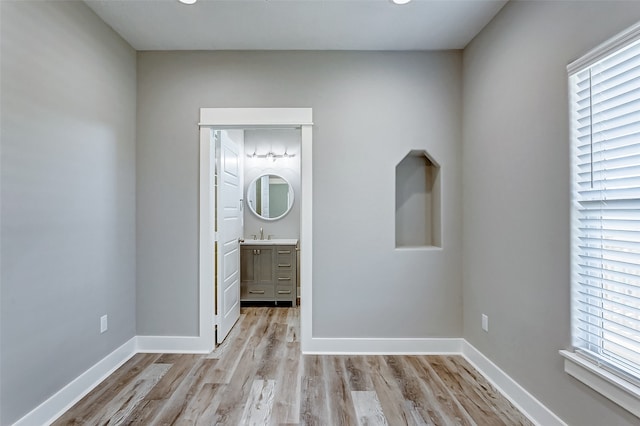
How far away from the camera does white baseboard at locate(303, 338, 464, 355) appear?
3023 millimetres

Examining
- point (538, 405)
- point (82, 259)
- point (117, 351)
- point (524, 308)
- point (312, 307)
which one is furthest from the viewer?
point (312, 307)

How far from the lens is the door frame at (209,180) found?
3.03 m

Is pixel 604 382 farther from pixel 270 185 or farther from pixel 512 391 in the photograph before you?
pixel 270 185

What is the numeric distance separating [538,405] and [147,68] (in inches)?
152

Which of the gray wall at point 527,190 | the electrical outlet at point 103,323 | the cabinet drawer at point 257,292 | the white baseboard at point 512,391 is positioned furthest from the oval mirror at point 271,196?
the white baseboard at point 512,391

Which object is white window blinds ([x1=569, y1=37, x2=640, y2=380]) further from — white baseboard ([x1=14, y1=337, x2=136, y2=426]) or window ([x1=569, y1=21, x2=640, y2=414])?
white baseboard ([x1=14, y1=337, x2=136, y2=426])

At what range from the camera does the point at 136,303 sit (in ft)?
9.98

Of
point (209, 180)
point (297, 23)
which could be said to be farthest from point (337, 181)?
point (297, 23)

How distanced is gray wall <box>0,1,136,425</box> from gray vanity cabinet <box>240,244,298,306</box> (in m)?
1.79

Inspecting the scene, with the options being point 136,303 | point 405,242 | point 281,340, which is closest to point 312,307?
point 281,340

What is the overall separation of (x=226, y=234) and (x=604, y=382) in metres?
3.06

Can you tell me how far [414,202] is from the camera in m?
3.31

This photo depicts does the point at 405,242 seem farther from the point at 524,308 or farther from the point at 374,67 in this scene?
the point at 374,67

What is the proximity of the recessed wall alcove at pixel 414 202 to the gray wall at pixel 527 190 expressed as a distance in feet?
1.46
